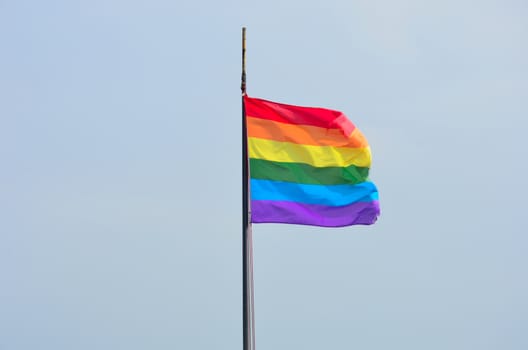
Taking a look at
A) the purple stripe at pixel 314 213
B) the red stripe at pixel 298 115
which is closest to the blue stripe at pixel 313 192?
the purple stripe at pixel 314 213

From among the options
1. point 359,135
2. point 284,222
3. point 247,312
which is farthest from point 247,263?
point 359,135

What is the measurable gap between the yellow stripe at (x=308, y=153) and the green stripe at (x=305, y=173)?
13 cm

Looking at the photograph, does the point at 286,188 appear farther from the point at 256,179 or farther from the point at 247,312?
the point at 247,312

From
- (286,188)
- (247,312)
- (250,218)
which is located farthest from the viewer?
(286,188)

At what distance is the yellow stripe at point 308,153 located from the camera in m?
23.0

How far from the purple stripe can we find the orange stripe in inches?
70.7

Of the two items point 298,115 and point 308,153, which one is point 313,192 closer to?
point 308,153

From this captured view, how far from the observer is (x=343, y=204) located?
23625mm

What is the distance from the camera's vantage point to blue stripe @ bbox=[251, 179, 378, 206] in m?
22.6

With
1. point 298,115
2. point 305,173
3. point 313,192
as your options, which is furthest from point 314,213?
point 298,115

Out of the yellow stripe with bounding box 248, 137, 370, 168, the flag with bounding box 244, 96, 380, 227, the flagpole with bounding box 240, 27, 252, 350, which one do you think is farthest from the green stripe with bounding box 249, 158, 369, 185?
the flagpole with bounding box 240, 27, 252, 350

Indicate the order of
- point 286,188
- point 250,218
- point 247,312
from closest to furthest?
1. point 247,312
2. point 250,218
3. point 286,188

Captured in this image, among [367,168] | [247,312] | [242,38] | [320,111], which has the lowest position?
[247,312]

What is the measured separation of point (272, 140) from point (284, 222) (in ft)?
7.65
